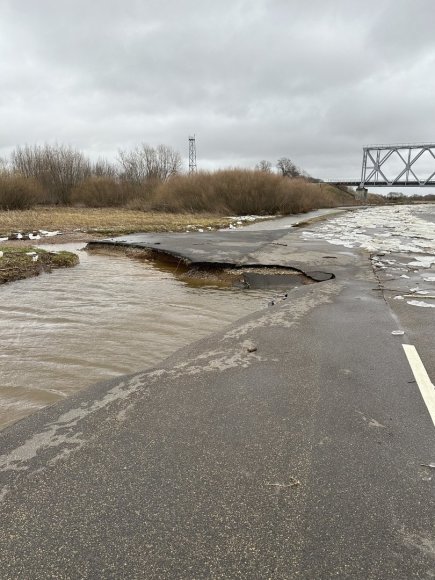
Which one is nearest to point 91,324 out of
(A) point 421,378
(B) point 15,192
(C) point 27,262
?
(A) point 421,378

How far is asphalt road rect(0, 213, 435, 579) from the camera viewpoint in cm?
188

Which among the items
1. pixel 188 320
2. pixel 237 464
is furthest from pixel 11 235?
pixel 237 464

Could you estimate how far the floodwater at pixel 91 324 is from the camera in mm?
4070

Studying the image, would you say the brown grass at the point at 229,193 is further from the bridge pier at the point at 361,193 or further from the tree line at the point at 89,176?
the bridge pier at the point at 361,193

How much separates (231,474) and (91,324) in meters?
3.92

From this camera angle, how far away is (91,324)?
5.82 m

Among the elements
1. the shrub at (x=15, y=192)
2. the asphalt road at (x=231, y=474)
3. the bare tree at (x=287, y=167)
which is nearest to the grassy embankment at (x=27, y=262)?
the asphalt road at (x=231, y=474)

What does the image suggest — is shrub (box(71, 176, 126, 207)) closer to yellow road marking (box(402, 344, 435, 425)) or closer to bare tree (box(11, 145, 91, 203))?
bare tree (box(11, 145, 91, 203))

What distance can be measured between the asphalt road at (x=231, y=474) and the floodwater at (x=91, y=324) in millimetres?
548

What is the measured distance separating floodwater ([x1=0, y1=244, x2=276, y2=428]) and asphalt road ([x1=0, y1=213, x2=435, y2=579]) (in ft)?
1.80

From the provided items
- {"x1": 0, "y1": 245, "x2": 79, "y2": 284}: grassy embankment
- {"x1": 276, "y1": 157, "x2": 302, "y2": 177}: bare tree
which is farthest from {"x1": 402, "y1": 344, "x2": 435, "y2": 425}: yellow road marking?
{"x1": 276, "y1": 157, "x2": 302, "y2": 177}: bare tree

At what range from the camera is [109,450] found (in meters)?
2.70

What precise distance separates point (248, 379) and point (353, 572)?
2092 millimetres

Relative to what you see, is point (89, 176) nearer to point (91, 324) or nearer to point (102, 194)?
point (102, 194)
